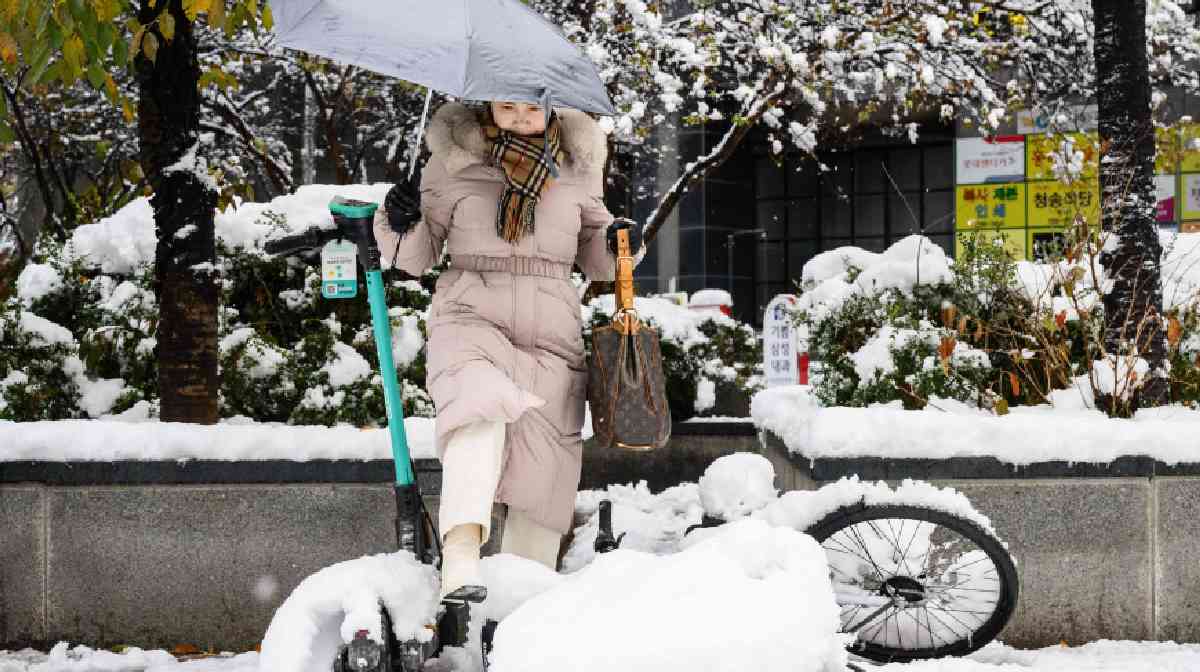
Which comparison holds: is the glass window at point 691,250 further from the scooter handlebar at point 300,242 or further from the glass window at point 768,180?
the scooter handlebar at point 300,242

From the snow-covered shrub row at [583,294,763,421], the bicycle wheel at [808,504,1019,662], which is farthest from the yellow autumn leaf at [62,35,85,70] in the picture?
the snow-covered shrub row at [583,294,763,421]

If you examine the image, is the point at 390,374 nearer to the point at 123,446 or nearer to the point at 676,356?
the point at 123,446

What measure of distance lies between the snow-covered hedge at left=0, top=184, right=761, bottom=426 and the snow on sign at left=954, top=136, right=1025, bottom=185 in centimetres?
1262

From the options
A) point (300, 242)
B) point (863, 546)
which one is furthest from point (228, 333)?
point (863, 546)

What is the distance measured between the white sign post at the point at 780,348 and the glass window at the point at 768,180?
1212 centimetres

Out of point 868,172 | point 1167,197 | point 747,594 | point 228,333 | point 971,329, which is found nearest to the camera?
point 747,594

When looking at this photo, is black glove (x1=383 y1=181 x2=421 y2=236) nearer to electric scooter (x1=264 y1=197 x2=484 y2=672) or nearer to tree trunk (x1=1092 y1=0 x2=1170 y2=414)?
electric scooter (x1=264 y1=197 x2=484 y2=672)

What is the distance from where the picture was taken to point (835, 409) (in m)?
4.21

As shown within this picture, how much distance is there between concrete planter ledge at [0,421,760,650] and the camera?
4.23 meters

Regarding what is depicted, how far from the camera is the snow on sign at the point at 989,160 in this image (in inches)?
633

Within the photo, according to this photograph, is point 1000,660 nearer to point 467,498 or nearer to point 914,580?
point 914,580

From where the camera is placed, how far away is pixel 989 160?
16.4 metres

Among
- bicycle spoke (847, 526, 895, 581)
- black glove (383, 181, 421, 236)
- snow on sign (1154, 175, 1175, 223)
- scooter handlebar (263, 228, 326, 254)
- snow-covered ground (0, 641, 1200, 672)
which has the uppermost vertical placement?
snow on sign (1154, 175, 1175, 223)

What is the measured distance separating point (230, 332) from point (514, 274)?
313 centimetres
